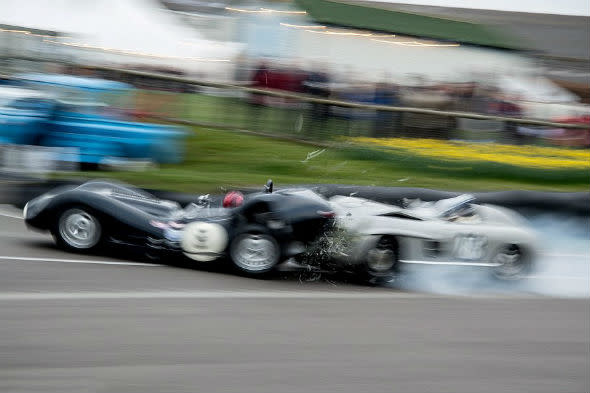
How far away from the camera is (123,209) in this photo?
24.3 feet

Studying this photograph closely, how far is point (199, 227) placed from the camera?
734cm

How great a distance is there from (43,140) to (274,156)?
365cm

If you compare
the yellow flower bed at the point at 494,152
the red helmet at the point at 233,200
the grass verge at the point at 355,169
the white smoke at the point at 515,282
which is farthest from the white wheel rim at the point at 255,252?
the yellow flower bed at the point at 494,152

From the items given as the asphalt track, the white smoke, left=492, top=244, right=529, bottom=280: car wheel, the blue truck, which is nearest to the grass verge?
the blue truck

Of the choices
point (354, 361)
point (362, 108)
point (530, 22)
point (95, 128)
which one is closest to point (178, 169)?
point (95, 128)

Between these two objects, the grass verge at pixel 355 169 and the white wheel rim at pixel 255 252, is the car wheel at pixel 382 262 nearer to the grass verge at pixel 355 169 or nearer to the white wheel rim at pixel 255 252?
the white wheel rim at pixel 255 252

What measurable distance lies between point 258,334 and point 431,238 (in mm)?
2657

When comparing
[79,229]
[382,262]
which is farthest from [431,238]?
[79,229]

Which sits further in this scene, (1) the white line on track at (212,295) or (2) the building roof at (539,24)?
(2) the building roof at (539,24)

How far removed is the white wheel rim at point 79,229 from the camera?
7367 millimetres

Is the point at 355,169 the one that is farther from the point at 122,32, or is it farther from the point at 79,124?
the point at 122,32

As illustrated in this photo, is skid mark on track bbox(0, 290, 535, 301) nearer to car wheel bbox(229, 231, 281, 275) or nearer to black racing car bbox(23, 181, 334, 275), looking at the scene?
car wheel bbox(229, 231, 281, 275)

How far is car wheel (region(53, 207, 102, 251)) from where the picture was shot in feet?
24.2

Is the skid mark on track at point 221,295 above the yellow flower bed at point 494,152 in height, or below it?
below
